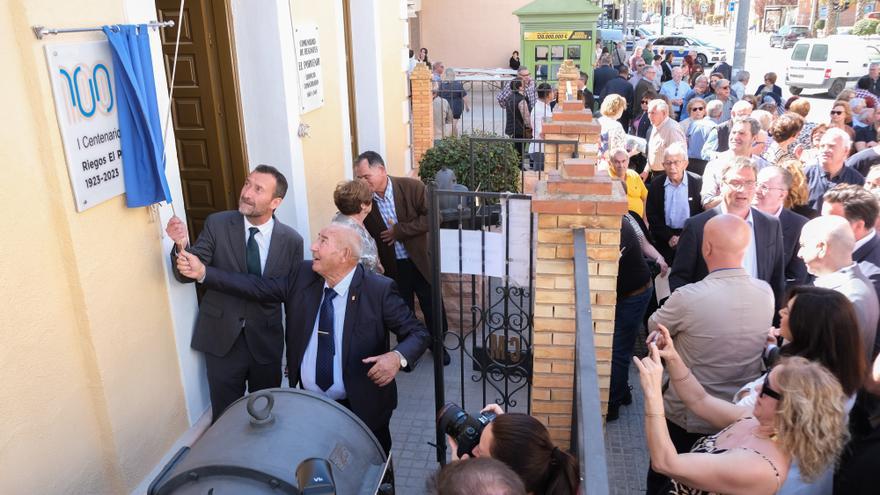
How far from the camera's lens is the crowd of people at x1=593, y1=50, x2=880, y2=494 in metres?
2.29

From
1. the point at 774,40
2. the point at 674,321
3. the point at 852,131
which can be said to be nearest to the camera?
the point at 674,321

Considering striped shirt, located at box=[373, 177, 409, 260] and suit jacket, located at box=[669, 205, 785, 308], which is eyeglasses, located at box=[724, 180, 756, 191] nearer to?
suit jacket, located at box=[669, 205, 785, 308]

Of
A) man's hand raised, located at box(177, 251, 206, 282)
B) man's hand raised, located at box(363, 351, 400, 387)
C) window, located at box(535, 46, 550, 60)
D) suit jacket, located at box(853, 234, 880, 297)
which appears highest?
window, located at box(535, 46, 550, 60)

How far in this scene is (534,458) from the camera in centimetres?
Result: 211

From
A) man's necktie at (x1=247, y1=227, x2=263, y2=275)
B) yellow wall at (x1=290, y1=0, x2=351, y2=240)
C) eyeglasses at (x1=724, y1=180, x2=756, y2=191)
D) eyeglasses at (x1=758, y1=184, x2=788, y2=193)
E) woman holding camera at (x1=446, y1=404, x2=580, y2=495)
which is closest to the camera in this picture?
woman holding camera at (x1=446, y1=404, x2=580, y2=495)

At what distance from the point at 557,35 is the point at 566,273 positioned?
42.8 ft

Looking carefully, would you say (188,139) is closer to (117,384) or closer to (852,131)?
(117,384)

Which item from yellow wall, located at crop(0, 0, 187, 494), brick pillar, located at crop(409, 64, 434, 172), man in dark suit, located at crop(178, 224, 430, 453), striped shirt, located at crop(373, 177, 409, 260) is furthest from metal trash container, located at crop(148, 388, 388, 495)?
brick pillar, located at crop(409, 64, 434, 172)

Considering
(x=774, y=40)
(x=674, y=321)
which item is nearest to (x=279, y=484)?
(x=674, y=321)

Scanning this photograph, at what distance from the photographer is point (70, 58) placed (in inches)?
120

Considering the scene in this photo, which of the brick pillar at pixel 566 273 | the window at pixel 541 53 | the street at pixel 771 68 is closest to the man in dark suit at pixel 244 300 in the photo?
the brick pillar at pixel 566 273

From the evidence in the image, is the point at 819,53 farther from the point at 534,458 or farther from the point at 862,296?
the point at 534,458

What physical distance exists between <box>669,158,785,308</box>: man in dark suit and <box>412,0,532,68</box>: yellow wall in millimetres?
24643

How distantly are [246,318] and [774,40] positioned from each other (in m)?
52.6
